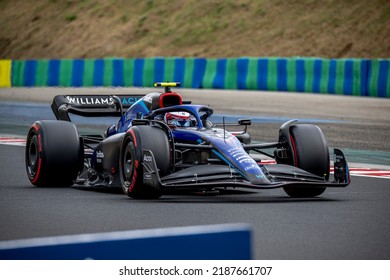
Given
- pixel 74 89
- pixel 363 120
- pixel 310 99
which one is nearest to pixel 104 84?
pixel 74 89

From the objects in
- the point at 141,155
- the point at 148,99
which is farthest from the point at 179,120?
the point at 141,155

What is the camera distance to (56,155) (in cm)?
1215

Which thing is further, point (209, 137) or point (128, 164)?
point (128, 164)

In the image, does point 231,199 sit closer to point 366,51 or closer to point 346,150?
point 346,150

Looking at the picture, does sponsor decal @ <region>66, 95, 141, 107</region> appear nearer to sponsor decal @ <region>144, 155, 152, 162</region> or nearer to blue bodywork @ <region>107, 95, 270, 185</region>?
blue bodywork @ <region>107, 95, 270, 185</region>

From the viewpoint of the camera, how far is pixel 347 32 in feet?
154

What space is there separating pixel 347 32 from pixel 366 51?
227 cm

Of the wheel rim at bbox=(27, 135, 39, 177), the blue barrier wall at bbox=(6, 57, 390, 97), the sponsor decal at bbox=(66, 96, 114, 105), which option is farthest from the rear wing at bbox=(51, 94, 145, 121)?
the blue barrier wall at bbox=(6, 57, 390, 97)

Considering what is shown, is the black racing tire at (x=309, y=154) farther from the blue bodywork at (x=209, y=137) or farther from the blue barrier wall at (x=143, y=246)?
the blue barrier wall at (x=143, y=246)

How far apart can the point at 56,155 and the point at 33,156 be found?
0.55 m

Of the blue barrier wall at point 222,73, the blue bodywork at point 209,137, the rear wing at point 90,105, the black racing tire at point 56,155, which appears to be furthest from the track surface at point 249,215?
the blue barrier wall at point 222,73

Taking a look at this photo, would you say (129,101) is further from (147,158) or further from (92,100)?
(147,158)

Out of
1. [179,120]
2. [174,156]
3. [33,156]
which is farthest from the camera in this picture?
[33,156]

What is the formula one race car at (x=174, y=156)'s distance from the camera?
10734 mm
